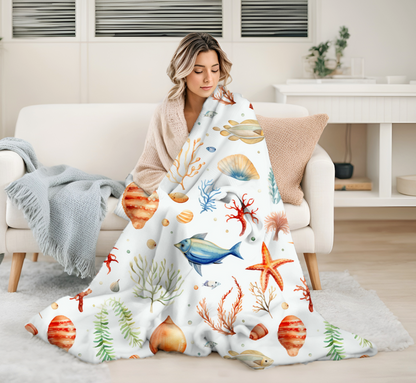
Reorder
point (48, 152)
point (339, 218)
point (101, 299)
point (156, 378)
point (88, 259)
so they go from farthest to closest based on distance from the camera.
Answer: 1. point (339, 218)
2. point (48, 152)
3. point (88, 259)
4. point (101, 299)
5. point (156, 378)

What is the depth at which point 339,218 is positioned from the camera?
11.3 ft

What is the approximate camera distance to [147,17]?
3242 mm

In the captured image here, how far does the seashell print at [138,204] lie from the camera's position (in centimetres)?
172

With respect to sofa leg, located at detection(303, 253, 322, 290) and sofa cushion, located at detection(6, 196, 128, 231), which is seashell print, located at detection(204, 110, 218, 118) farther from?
sofa leg, located at detection(303, 253, 322, 290)

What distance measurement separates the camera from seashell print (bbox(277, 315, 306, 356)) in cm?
145

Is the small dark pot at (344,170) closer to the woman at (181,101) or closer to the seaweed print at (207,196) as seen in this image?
the woman at (181,101)

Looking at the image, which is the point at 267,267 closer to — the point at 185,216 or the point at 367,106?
the point at 185,216

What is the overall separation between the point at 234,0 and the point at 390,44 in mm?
1128

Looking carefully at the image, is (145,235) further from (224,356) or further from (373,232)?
(373,232)

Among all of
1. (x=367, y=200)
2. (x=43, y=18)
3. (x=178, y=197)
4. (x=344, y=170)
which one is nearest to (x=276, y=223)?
(x=178, y=197)

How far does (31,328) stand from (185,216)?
65 cm

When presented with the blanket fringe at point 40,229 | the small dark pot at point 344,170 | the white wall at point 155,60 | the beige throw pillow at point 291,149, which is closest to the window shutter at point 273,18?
the white wall at point 155,60

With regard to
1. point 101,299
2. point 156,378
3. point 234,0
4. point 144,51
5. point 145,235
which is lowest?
point 156,378

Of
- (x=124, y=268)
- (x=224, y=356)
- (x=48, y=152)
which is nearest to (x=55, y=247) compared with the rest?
(x=124, y=268)
